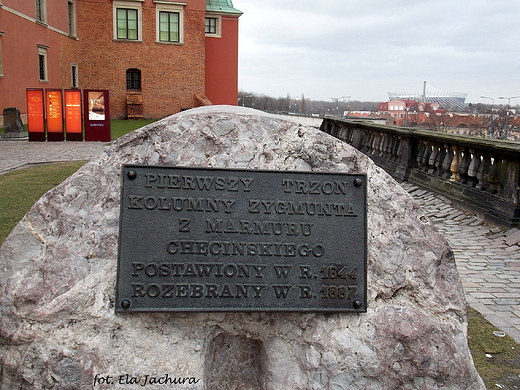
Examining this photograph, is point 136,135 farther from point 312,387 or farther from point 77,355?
point 312,387

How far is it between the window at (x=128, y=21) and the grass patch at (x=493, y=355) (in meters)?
33.8

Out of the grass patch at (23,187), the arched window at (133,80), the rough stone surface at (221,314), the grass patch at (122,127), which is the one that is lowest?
the grass patch at (23,187)

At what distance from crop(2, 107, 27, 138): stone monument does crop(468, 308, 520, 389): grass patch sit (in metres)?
19.2

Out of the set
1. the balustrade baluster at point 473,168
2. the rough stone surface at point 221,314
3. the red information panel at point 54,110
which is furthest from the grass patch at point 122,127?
the rough stone surface at point 221,314

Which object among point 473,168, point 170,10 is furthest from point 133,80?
point 473,168

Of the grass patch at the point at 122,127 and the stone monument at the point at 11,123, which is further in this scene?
the grass patch at the point at 122,127

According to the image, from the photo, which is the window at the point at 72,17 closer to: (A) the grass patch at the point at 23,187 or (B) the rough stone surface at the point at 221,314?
(A) the grass patch at the point at 23,187

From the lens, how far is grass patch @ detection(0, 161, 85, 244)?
21.7ft

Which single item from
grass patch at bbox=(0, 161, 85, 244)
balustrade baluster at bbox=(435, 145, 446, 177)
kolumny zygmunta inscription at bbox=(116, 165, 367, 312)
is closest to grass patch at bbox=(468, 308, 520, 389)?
kolumny zygmunta inscription at bbox=(116, 165, 367, 312)

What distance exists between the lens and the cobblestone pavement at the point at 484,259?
4.60 m

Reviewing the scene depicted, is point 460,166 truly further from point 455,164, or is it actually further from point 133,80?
point 133,80

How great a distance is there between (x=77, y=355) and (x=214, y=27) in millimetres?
38863

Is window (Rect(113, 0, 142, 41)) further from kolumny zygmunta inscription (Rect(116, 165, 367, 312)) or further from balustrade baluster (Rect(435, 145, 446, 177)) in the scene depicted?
kolumny zygmunta inscription (Rect(116, 165, 367, 312))

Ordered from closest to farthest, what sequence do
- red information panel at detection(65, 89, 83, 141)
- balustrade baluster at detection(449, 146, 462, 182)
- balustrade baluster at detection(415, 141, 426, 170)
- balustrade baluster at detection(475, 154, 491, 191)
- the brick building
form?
balustrade baluster at detection(475, 154, 491, 191), balustrade baluster at detection(449, 146, 462, 182), balustrade baluster at detection(415, 141, 426, 170), red information panel at detection(65, 89, 83, 141), the brick building
